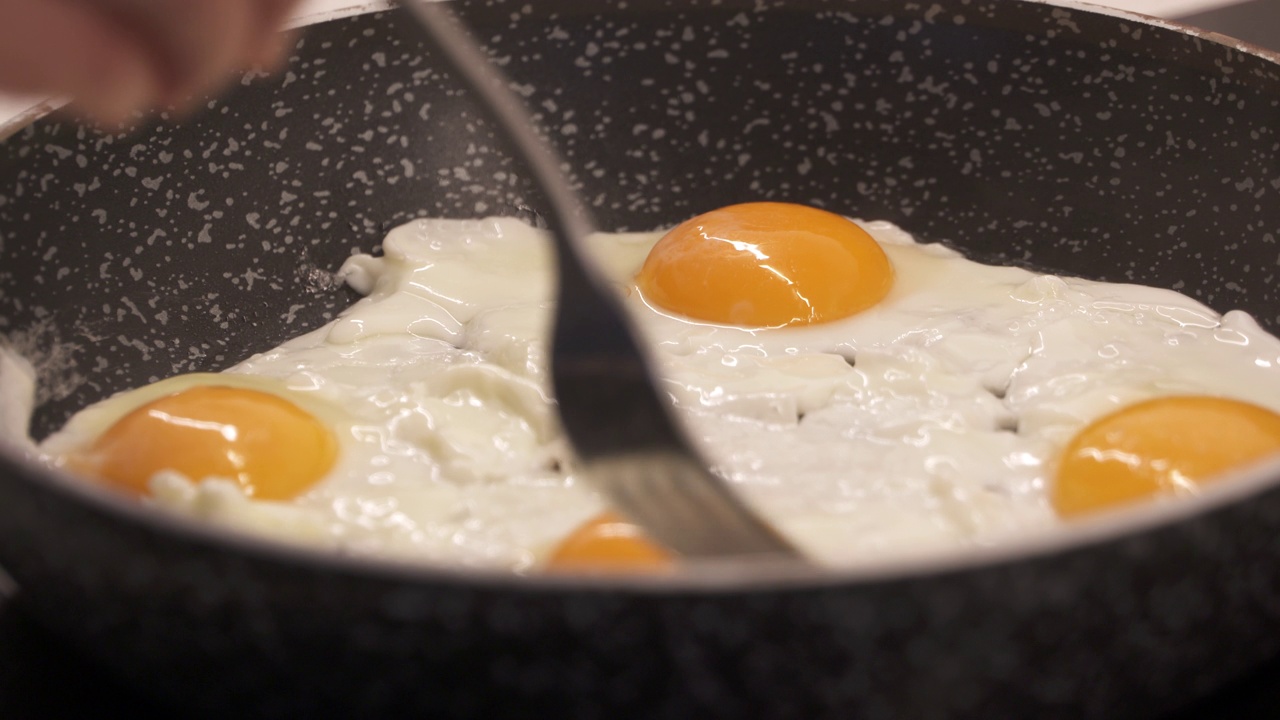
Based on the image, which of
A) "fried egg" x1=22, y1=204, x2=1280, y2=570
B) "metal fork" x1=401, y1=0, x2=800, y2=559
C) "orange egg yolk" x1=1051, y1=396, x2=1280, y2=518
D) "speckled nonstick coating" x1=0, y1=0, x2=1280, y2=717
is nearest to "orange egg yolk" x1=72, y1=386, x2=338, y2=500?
"fried egg" x1=22, y1=204, x2=1280, y2=570

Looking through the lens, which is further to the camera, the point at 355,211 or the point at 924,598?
the point at 355,211

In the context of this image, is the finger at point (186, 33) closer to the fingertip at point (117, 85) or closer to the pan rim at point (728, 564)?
the fingertip at point (117, 85)

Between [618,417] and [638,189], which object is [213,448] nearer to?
[618,417]

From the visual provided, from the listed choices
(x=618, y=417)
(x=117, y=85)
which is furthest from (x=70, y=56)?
(x=618, y=417)

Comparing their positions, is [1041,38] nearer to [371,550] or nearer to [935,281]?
[935,281]

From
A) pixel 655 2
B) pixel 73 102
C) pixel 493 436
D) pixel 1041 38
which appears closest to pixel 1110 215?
pixel 1041 38

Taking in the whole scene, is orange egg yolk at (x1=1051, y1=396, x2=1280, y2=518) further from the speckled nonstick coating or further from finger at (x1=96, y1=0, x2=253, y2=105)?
finger at (x1=96, y1=0, x2=253, y2=105)
